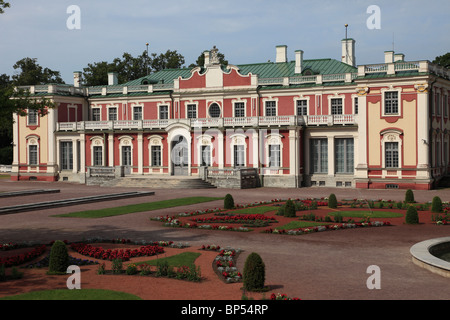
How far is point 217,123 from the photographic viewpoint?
5081 cm

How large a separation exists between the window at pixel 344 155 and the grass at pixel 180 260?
3188 centimetres

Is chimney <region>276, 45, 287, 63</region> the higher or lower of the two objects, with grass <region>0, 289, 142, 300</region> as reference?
higher

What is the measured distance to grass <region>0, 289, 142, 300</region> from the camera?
12375 mm

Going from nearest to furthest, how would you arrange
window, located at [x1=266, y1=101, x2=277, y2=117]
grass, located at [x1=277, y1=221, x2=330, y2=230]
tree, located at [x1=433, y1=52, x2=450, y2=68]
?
1. grass, located at [x1=277, y1=221, x2=330, y2=230]
2. window, located at [x1=266, y1=101, x2=277, y2=117]
3. tree, located at [x1=433, y1=52, x2=450, y2=68]

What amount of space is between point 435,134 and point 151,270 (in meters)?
35.7

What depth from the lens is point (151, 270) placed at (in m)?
15.3

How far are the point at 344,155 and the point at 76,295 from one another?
37746mm

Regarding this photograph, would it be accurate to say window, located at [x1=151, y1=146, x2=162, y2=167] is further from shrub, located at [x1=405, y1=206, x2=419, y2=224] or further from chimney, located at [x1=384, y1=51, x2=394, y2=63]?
shrub, located at [x1=405, y1=206, x2=419, y2=224]

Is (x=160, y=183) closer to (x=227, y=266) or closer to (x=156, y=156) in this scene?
(x=156, y=156)

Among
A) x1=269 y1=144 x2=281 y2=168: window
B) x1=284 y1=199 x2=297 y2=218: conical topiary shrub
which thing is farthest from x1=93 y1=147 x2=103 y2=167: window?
x1=284 y1=199 x2=297 y2=218: conical topiary shrub

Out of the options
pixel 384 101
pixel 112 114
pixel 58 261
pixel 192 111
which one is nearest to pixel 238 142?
pixel 192 111

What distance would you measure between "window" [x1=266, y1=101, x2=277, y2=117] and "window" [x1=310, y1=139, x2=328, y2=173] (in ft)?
17.7
